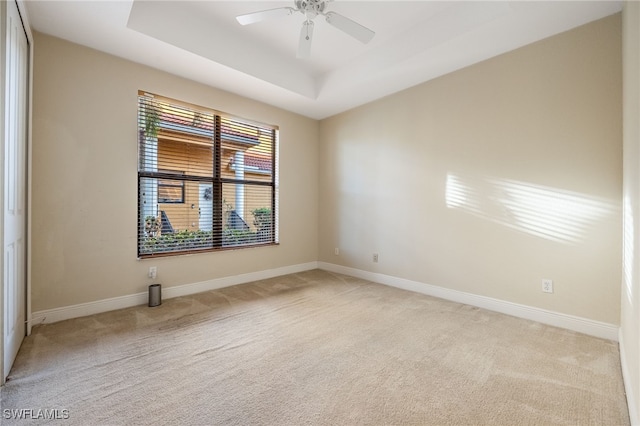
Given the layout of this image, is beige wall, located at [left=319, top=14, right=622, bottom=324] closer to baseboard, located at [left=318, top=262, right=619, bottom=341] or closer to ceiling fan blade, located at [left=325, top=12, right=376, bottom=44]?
baseboard, located at [left=318, top=262, right=619, bottom=341]

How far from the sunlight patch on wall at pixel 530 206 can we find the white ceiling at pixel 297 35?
136 cm

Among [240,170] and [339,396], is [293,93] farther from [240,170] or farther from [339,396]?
[339,396]

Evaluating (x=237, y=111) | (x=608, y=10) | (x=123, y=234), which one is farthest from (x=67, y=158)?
(x=608, y=10)

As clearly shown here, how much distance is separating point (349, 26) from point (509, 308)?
3062 millimetres

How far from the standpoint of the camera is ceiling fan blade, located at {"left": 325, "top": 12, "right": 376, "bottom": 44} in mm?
2226

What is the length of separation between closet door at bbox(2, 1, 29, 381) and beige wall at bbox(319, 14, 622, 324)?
354 centimetres

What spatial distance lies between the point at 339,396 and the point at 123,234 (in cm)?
265

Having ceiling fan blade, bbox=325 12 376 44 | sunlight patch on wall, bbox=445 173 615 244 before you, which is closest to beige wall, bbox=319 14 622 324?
sunlight patch on wall, bbox=445 173 615 244

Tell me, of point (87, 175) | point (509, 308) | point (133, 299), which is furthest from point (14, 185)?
point (509, 308)

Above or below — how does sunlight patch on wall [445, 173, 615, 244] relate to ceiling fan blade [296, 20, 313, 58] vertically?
below

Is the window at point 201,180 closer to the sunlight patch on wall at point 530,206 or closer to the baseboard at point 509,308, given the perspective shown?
the baseboard at point 509,308

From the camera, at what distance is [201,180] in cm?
352

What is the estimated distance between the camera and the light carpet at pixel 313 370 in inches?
57.8

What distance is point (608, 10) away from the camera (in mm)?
2242
